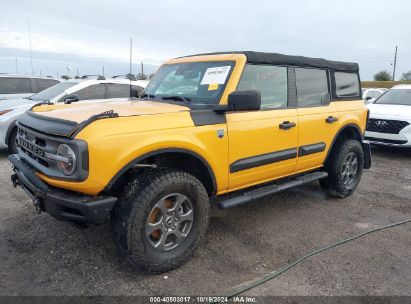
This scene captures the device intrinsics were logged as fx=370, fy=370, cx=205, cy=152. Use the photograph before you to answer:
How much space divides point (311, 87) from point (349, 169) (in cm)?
145

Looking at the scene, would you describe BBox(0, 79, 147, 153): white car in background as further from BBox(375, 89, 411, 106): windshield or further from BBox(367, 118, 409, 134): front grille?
BBox(375, 89, 411, 106): windshield

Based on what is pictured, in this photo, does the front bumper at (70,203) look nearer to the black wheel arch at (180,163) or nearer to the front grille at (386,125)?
the black wheel arch at (180,163)

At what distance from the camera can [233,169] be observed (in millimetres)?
3619

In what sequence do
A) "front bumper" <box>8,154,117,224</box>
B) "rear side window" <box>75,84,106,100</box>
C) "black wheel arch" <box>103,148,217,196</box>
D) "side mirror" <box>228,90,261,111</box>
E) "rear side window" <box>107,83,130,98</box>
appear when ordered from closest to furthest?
1. "front bumper" <box>8,154,117,224</box>
2. "black wheel arch" <box>103,148,217,196</box>
3. "side mirror" <box>228,90,261,111</box>
4. "rear side window" <box>75,84,106,100</box>
5. "rear side window" <box>107,83,130,98</box>

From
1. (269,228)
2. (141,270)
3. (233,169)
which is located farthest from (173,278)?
(269,228)

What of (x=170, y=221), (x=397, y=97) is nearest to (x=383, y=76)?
(x=397, y=97)

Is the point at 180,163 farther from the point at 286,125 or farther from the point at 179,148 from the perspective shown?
the point at 286,125

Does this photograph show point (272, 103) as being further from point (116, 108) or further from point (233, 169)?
point (116, 108)

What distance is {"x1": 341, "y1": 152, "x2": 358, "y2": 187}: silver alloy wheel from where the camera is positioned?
5.23m

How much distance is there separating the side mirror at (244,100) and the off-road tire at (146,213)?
758mm

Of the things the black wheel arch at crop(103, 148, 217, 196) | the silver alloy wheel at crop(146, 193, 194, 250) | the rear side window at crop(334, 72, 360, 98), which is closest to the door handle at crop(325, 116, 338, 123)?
the rear side window at crop(334, 72, 360, 98)

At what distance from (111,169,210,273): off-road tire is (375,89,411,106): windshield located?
312 inches

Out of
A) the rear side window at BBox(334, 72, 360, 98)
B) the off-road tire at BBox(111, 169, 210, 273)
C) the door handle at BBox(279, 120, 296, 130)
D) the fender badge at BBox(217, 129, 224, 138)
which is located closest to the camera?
the off-road tire at BBox(111, 169, 210, 273)

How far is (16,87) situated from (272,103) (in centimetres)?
879
